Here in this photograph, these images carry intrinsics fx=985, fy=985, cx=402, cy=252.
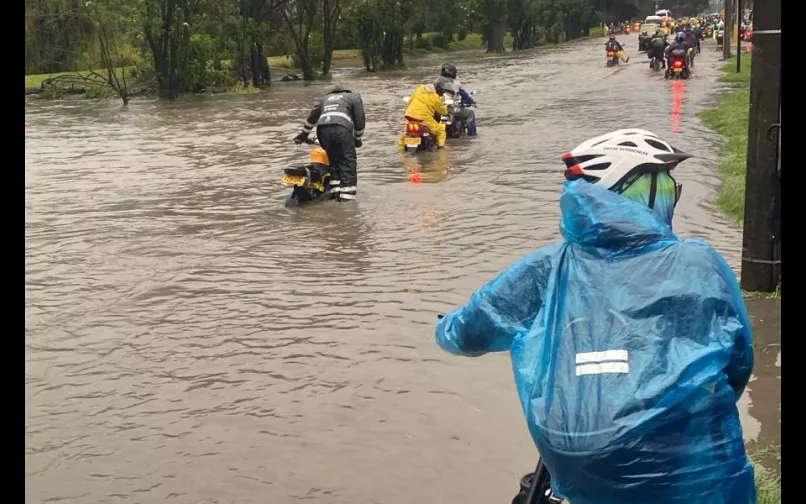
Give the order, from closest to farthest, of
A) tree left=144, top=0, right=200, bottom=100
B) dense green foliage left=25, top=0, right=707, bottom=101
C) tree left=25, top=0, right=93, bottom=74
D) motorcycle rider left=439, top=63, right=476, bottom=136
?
motorcycle rider left=439, top=63, right=476, bottom=136
tree left=144, top=0, right=200, bottom=100
dense green foliage left=25, top=0, right=707, bottom=101
tree left=25, top=0, right=93, bottom=74

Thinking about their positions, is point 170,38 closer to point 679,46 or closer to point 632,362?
point 679,46

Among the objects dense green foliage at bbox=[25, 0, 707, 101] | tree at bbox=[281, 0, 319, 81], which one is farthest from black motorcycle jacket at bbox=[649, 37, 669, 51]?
tree at bbox=[281, 0, 319, 81]

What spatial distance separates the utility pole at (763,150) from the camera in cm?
655

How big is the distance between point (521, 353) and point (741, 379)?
568 mm

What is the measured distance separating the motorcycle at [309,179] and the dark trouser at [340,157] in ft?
0.35

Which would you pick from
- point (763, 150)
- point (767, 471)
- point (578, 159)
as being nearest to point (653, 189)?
point (578, 159)

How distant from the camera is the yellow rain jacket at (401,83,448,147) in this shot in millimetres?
Result: 16234

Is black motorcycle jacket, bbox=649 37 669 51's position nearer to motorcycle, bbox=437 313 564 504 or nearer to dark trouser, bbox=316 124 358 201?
dark trouser, bbox=316 124 358 201

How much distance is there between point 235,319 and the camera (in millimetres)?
7578

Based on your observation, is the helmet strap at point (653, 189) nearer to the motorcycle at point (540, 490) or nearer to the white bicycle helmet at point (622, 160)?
the white bicycle helmet at point (622, 160)

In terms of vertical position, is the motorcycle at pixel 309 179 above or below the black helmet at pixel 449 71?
below

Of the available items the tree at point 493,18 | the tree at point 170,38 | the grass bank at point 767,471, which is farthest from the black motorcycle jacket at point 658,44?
the tree at point 493,18
